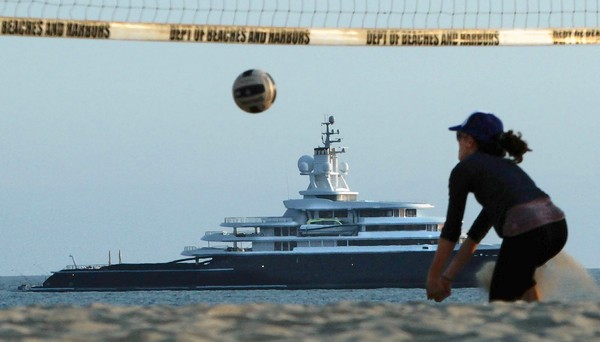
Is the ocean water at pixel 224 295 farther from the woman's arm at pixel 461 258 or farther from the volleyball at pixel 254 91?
the woman's arm at pixel 461 258

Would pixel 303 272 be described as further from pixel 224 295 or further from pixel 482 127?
pixel 482 127

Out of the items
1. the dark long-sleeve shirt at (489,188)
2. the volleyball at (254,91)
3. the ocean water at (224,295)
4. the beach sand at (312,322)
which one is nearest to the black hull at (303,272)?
the ocean water at (224,295)

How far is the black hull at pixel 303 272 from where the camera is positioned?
6450 centimetres

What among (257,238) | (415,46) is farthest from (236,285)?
(415,46)

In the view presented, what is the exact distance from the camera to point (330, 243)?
217ft

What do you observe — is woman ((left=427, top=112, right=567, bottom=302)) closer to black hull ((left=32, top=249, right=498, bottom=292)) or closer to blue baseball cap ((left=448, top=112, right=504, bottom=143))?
blue baseball cap ((left=448, top=112, right=504, bottom=143))

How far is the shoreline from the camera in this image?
155 inches

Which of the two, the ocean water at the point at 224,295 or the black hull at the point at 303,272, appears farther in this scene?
the black hull at the point at 303,272

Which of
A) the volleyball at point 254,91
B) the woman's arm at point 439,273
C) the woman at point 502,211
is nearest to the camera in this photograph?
the woman at point 502,211

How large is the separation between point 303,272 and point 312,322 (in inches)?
2395

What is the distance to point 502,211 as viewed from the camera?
4.95 m

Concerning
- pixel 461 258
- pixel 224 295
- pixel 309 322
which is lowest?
pixel 224 295

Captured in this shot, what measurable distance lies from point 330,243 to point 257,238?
3118 millimetres

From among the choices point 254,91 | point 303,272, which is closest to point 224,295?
point 303,272
